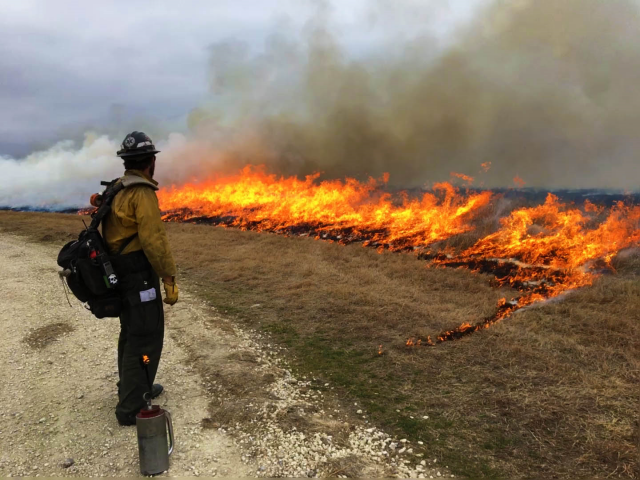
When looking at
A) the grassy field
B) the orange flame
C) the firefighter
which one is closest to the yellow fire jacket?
the firefighter

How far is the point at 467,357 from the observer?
18.5ft

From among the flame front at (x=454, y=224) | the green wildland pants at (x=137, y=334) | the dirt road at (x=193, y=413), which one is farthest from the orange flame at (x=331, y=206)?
the green wildland pants at (x=137, y=334)

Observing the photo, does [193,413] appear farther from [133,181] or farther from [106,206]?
[133,181]

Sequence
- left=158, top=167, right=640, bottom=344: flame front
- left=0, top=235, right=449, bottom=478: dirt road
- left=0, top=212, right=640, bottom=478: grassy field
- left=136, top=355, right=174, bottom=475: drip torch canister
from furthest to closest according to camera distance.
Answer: left=158, top=167, right=640, bottom=344: flame front, left=0, top=212, right=640, bottom=478: grassy field, left=0, top=235, right=449, bottom=478: dirt road, left=136, top=355, right=174, bottom=475: drip torch canister

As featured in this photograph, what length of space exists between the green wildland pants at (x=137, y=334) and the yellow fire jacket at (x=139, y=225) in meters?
0.24

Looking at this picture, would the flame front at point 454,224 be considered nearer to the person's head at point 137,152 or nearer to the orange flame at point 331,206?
the orange flame at point 331,206

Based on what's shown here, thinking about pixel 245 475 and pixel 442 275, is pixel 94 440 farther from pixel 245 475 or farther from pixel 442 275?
pixel 442 275

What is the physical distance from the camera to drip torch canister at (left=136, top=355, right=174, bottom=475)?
3273 mm

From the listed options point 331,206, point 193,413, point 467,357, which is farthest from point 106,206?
point 331,206

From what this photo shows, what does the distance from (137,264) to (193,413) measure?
1777 millimetres

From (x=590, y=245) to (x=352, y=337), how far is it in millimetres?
7553

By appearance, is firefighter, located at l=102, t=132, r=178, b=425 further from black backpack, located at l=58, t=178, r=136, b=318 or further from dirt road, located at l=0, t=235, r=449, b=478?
dirt road, located at l=0, t=235, r=449, b=478

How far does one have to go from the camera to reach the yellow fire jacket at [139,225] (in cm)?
372

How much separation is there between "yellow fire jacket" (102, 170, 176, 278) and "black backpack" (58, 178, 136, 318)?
0.08 metres
